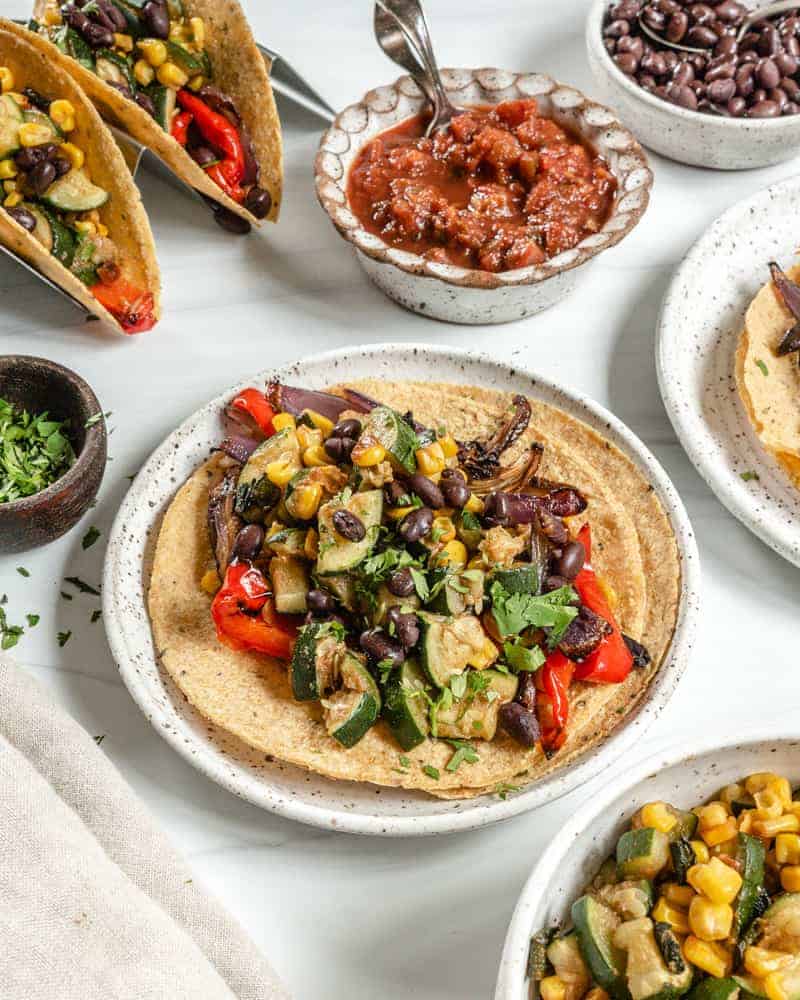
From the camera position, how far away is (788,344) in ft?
13.1

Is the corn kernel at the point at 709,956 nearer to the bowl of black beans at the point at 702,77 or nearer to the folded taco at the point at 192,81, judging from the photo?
the folded taco at the point at 192,81

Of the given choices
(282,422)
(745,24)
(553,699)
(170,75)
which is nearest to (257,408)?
(282,422)

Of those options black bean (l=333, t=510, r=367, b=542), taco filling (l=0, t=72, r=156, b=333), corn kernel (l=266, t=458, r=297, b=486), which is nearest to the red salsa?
taco filling (l=0, t=72, r=156, b=333)

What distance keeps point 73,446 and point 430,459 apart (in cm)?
124

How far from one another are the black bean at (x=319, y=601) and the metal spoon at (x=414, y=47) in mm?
2346

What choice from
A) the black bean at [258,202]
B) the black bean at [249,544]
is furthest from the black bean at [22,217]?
the black bean at [249,544]

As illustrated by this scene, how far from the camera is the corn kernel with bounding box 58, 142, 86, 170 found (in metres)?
3.97

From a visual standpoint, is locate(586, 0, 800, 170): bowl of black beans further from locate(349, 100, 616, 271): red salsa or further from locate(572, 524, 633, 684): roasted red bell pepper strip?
locate(572, 524, 633, 684): roasted red bell pepper strip

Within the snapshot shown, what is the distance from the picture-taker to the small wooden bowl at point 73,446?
3365mm

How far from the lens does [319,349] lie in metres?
4.29

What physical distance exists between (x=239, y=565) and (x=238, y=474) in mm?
394

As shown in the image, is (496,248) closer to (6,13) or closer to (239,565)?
(239,565)

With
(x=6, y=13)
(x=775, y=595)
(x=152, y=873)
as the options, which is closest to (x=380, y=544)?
(x=152, y=873)

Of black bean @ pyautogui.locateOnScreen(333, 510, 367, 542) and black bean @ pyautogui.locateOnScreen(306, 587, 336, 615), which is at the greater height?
black bean @ pyautogui.locateOnScreen(333, 510, 367, 542)
